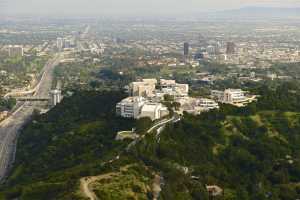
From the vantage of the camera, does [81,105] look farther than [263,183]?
Yes

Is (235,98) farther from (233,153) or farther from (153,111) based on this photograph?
(233,153)

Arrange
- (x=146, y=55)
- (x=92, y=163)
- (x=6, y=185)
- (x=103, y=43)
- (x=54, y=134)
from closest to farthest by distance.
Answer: (x=92, y=163)
(x=6, y=185)
(x=54, y=134)
(x=146, y=55)
(x=103, y=43)

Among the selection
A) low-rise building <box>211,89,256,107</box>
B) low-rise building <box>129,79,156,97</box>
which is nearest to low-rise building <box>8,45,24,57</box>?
low-rise building <box>129,79,156,97</box>

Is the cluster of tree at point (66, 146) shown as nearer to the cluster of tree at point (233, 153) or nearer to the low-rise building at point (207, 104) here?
the cluster of tree at point (233, 153)

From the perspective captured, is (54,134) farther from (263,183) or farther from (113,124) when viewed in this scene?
(263,183)

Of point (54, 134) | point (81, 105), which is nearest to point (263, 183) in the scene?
point (54, 134)

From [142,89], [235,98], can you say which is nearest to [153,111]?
[142,89]

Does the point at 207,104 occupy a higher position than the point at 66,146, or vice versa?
the point at 207,104

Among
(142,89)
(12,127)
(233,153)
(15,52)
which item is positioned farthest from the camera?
(15,52)
